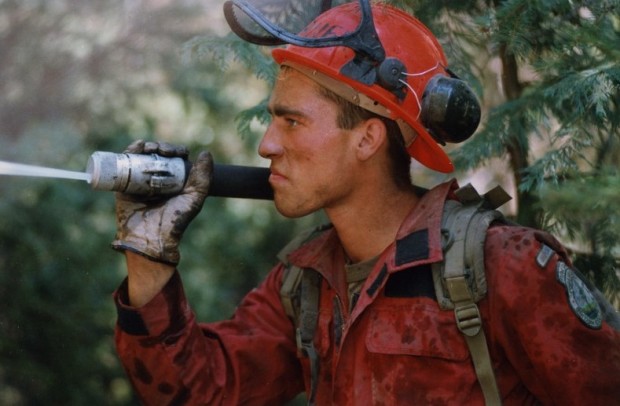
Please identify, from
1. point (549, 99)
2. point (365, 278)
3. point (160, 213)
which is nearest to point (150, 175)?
point (160, 213)

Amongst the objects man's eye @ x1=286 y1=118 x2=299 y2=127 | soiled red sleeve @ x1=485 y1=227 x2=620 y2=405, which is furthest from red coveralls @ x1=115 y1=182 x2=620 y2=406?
man's eye @ x1=286 y1=118 x2=299 y2=127

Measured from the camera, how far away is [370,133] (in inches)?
137

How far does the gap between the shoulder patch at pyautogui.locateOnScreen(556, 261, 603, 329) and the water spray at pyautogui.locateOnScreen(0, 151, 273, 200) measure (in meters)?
1.01

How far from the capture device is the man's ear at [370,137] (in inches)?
137

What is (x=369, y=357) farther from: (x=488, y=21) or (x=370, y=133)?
(x=488, y=21)

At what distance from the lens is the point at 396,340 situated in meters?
3.25

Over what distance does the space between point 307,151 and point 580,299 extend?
957 millimetres

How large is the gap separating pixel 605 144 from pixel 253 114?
4.66 ft

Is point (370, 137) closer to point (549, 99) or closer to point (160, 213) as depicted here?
point (160, 213)

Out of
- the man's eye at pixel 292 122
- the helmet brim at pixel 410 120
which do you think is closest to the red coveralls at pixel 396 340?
the helmet brim at pixel 410 120

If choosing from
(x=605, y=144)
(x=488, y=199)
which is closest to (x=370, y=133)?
(x=488, y=199)

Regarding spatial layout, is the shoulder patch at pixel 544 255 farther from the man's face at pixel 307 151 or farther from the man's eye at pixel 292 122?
the man's eye at pixel 292 122

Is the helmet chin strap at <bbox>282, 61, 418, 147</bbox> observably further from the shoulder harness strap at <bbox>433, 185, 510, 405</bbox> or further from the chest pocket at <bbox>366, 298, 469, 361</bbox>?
the chest pocket at <bbox>366, 298, 469, 361</bbox>

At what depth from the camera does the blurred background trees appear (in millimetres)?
3697
